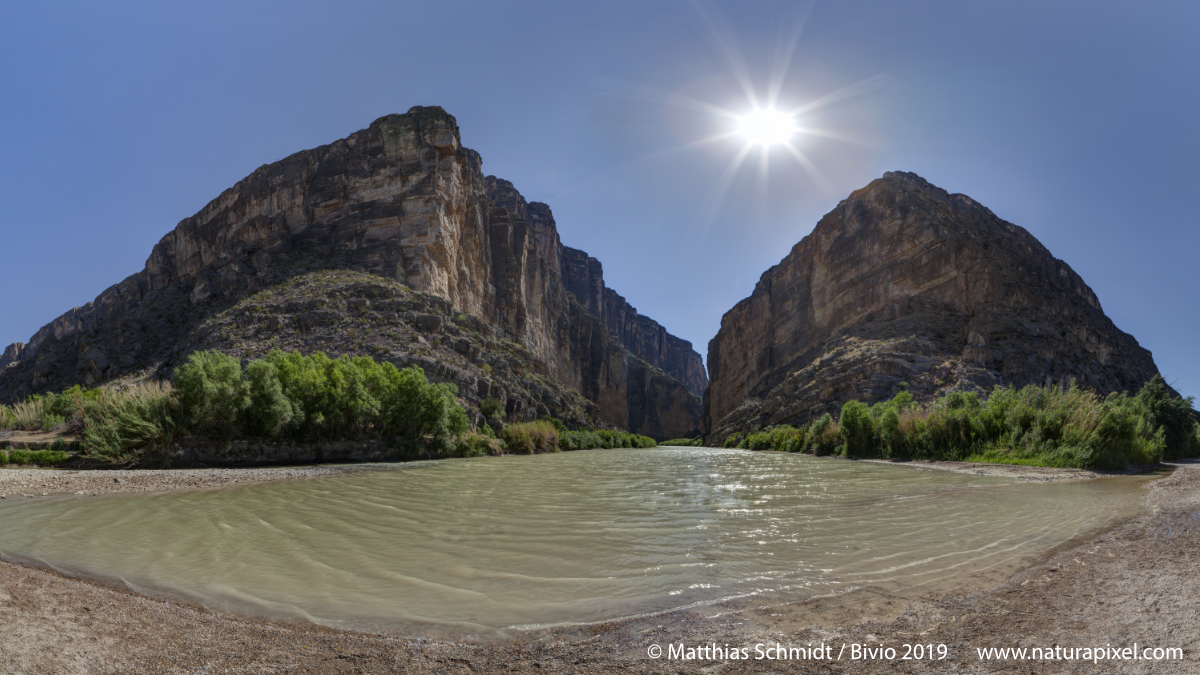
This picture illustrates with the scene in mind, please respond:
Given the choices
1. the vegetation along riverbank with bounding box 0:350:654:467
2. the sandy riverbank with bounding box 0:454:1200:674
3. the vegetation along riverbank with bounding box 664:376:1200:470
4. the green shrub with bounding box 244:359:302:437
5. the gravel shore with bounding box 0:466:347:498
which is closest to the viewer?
the sandy riverbank with bounding box 0:454:1200:674

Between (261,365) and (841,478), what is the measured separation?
77.8 ft

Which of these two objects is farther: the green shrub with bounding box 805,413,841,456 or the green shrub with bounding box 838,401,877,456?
the green shrub with bounding box 805,413,841,456

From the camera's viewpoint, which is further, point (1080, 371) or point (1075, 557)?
point (1080, 371)

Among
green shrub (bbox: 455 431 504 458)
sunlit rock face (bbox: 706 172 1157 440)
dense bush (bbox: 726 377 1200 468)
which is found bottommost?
green shrub (bbox: 455 431 504 458)

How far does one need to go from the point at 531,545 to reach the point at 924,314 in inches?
2338

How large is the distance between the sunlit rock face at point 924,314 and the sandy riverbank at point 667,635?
141ft

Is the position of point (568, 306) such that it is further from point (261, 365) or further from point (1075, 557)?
point (1075, 557)

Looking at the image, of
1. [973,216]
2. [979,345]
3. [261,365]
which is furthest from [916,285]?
[261,365]

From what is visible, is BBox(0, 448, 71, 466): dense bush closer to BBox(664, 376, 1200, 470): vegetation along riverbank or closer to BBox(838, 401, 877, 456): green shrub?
BBox(664, 376, 1200, 470): vegetation along riverbank

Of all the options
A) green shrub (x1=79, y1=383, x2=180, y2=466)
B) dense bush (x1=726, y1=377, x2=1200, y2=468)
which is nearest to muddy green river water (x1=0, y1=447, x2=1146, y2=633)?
dense bush (x1=726, y1=377, x2=1200, y2=468)

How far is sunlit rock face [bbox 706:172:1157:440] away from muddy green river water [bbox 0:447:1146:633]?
36.9 m

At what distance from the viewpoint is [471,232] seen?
7162 cm

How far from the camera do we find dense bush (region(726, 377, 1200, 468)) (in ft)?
53.5

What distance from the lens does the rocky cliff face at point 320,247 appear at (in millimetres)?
49156
